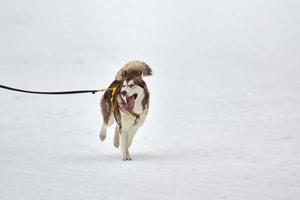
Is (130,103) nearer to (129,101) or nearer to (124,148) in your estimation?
(129,101)

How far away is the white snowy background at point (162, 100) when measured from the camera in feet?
18.0

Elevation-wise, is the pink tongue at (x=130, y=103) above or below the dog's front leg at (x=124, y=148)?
above

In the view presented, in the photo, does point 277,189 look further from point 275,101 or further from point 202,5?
point 202,5

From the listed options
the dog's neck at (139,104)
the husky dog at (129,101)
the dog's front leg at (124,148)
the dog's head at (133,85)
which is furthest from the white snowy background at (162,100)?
the dog's head at (133,85)

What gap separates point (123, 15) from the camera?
2845 cm

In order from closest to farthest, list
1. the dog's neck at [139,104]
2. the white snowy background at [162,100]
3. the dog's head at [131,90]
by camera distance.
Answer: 1. the white snowy background at [162,100]
2. the dog's head at [131,90]
3. the dog's neck at [139,104]

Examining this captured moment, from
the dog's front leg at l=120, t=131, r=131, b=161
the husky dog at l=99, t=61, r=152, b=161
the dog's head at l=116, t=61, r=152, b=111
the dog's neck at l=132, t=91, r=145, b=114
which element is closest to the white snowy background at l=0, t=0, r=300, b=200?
the dog's front leg at l=120, t=131, r=131, b=161

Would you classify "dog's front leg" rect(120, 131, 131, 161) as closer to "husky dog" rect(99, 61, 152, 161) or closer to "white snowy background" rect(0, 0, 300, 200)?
"husky dog" rect(99, 61, 152, 161)

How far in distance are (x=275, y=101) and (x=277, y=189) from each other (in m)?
9.24

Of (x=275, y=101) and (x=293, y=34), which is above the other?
(x=293, y=34)

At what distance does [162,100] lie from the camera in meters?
15.1

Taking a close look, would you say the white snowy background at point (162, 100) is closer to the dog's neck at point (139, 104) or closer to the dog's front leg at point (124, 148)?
the dog's front leg at point (124, 148)

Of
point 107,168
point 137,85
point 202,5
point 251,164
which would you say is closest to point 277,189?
point 251,164

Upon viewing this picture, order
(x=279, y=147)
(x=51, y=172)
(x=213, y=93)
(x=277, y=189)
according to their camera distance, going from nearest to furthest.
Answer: (x=277, y=189) → (x=51, y=172) → (x=279, y=147) → (x=213, y=93)
